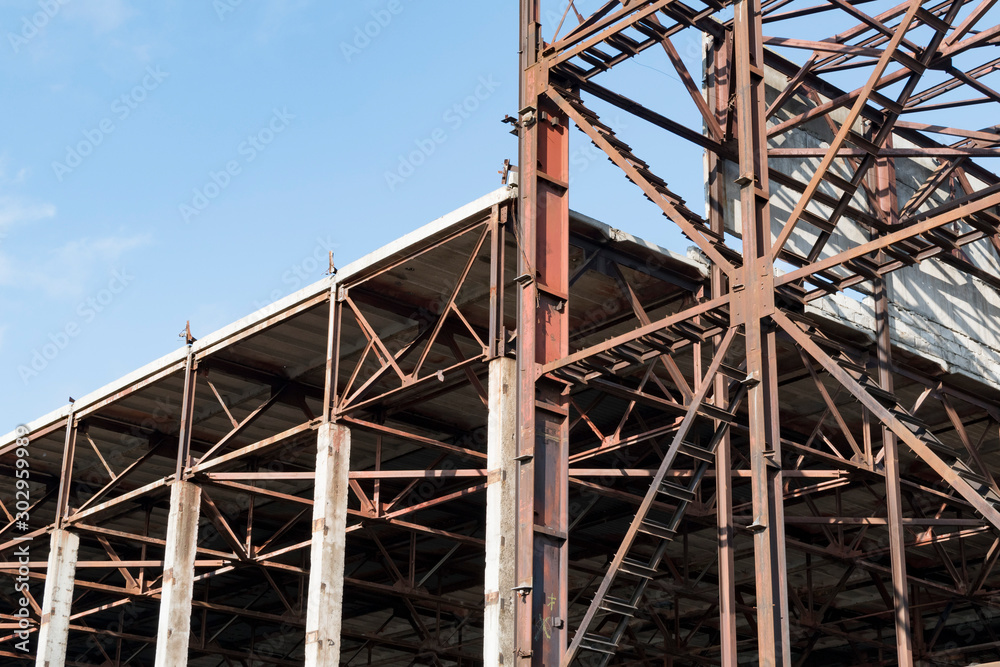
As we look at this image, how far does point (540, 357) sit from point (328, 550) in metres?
5.23

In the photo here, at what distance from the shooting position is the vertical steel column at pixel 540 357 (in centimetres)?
1503

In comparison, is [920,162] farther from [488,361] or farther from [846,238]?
[488,361]

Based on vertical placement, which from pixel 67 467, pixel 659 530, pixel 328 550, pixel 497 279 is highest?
pixel 497 279

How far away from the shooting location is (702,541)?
31.4 metres

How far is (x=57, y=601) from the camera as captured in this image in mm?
25375

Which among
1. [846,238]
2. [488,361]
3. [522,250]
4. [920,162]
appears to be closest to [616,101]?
[522,250]

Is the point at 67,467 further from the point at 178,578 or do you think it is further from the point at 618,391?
the point at 618,391

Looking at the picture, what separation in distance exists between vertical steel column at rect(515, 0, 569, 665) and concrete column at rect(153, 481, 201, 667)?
29.8ft

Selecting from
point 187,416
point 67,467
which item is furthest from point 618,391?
point 67,467

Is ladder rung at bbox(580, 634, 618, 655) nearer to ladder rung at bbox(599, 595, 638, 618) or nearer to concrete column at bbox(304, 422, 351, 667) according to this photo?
ladder rung at bbox(599, 595, 638, 618)

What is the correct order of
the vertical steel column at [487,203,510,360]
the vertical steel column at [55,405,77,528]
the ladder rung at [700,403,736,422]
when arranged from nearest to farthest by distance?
the ladder rung at [700,403,736,422]
the vertical steel column at [487,203,510,360]
the vertical steel column at [55,405,77,528]

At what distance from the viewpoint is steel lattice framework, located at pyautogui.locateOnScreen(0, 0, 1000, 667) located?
1465cm

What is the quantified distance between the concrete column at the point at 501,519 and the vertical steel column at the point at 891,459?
4.81m

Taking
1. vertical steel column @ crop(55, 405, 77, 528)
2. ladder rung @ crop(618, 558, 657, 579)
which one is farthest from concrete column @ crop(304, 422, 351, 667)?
vertical steel column @ crop(55, 405, 77, 528)
